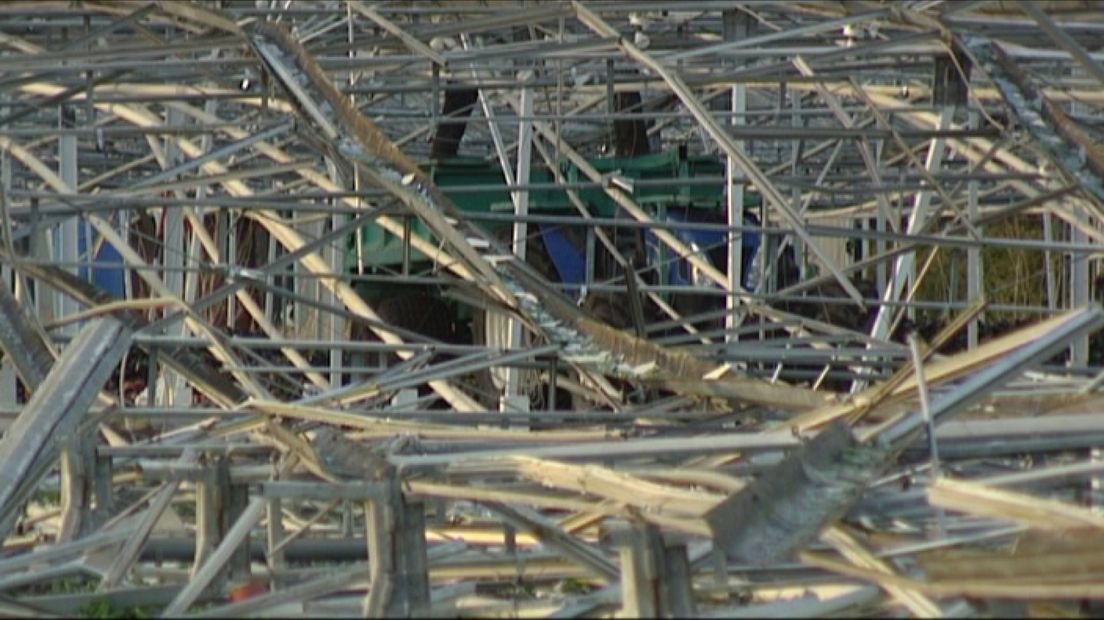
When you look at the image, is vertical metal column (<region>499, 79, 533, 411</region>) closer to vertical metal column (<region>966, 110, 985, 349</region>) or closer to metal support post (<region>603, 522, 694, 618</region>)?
vertical metal column (<region>966, 110, 985, 349</region>)

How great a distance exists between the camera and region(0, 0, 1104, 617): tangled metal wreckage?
6.06 meters

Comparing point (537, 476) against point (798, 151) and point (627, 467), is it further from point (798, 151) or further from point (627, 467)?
point (798, 151)

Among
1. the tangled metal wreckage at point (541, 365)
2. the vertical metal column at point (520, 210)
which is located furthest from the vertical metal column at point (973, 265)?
the vertical metal column at point (520, 210)

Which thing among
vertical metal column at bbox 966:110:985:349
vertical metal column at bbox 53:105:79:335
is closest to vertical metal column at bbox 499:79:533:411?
vertical metal column at bbox 53:105:79:335

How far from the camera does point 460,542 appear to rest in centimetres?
732

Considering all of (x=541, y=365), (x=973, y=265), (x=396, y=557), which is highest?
(x=396, y=557)

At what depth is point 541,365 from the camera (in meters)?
11.1

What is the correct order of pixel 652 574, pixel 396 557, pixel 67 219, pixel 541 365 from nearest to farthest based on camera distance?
1. pixel 652 574
2. pixel 396 557
3. pixel 541 365
4. pixel 67 219

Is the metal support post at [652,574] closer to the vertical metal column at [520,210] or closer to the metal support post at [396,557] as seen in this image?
the metal support post at [396,557]

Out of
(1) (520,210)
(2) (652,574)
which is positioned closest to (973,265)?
(1) (520,210)

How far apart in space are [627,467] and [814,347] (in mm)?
5765

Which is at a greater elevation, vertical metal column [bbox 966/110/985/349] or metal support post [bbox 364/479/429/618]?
metal support post [bbox 364/479/429/618]

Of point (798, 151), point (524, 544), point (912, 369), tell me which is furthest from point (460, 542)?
point (798, 151)

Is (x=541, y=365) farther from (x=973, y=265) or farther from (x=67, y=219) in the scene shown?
(x=973, y=265)
